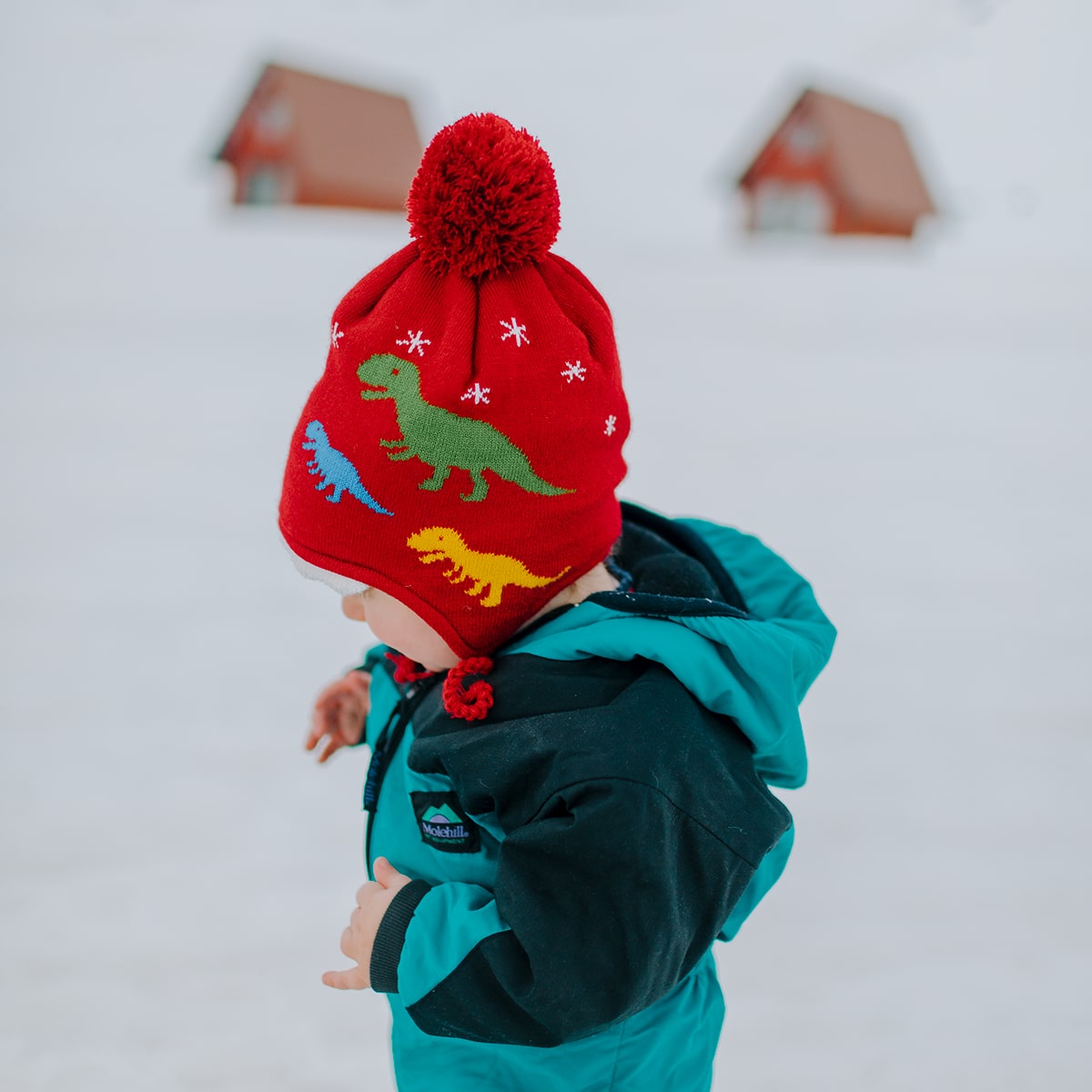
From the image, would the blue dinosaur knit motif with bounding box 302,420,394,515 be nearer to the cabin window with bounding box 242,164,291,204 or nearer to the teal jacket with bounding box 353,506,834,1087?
the teal jacket with bounding box 353,506,834,1087

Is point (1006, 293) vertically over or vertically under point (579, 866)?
over

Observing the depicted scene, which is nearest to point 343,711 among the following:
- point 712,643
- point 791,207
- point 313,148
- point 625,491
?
point 712,643

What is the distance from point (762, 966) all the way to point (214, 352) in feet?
7.49

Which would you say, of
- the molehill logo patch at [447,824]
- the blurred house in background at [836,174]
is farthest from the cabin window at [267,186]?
the molehill logo patch at [447,824]

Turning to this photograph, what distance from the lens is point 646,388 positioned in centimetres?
265

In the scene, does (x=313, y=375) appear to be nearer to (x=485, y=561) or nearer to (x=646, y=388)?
(x=646, y=388)

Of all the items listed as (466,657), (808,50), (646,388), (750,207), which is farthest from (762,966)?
(808,50)

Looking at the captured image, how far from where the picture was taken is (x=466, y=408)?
549 mm

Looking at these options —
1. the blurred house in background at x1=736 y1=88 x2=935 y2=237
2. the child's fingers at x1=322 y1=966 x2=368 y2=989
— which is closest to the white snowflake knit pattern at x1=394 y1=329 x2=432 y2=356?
the child's fingers at x1=322 y1=966 x2=368 y2=989

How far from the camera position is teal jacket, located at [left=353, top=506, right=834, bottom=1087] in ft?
1.70

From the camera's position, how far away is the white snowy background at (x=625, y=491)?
95 cm

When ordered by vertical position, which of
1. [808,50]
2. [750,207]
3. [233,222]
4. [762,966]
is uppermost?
[808,50]

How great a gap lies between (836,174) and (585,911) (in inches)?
152

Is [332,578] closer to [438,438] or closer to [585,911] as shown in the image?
[438,438]
